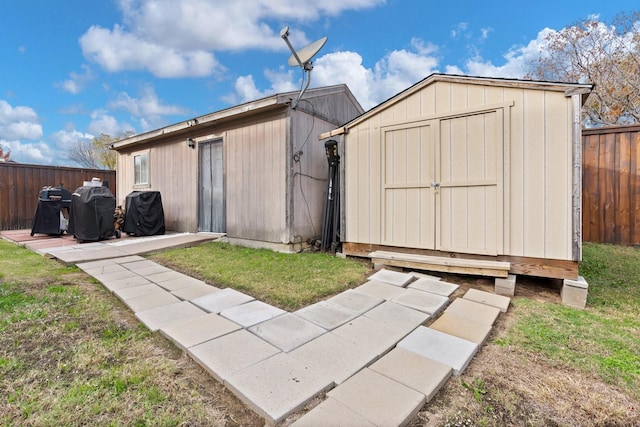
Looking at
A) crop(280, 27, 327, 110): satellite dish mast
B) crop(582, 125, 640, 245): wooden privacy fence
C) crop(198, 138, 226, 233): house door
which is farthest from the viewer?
crop(198, 138, 226, 233): house door

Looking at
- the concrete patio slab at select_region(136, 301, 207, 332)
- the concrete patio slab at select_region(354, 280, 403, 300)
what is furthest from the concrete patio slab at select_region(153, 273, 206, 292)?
the concrete patio slab at select_region(354, 280, 403, 300)

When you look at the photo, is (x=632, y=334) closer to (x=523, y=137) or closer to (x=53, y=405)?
A: (x=523, y=137)

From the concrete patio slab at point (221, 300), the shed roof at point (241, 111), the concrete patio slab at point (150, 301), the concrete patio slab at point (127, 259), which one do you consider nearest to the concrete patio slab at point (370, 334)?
the concrete patio slab at point (221, 300)

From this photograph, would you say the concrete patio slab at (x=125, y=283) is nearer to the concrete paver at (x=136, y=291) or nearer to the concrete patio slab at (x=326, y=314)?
the concrete paver at (x=136, y=291)

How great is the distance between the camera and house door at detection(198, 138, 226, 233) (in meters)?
5.98

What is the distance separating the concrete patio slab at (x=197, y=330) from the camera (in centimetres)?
186

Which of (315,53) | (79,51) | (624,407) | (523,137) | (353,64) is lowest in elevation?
(624,407)

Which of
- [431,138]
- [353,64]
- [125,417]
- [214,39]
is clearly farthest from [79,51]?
[125,417]

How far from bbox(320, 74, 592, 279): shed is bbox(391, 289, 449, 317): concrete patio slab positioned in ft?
2.36

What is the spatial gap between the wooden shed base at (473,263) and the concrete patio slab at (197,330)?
2246 millimetres

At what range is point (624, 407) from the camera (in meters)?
1.36

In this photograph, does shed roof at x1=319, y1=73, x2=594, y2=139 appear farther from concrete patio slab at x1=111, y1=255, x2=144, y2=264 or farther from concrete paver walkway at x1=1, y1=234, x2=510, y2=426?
concrete patio slab at x1=111, y1=255, x2=144, y2=264

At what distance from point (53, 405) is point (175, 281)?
6.47 ft

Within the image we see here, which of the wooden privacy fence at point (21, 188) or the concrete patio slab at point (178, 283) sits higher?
the wooden privacy fence at point (21, 188)
